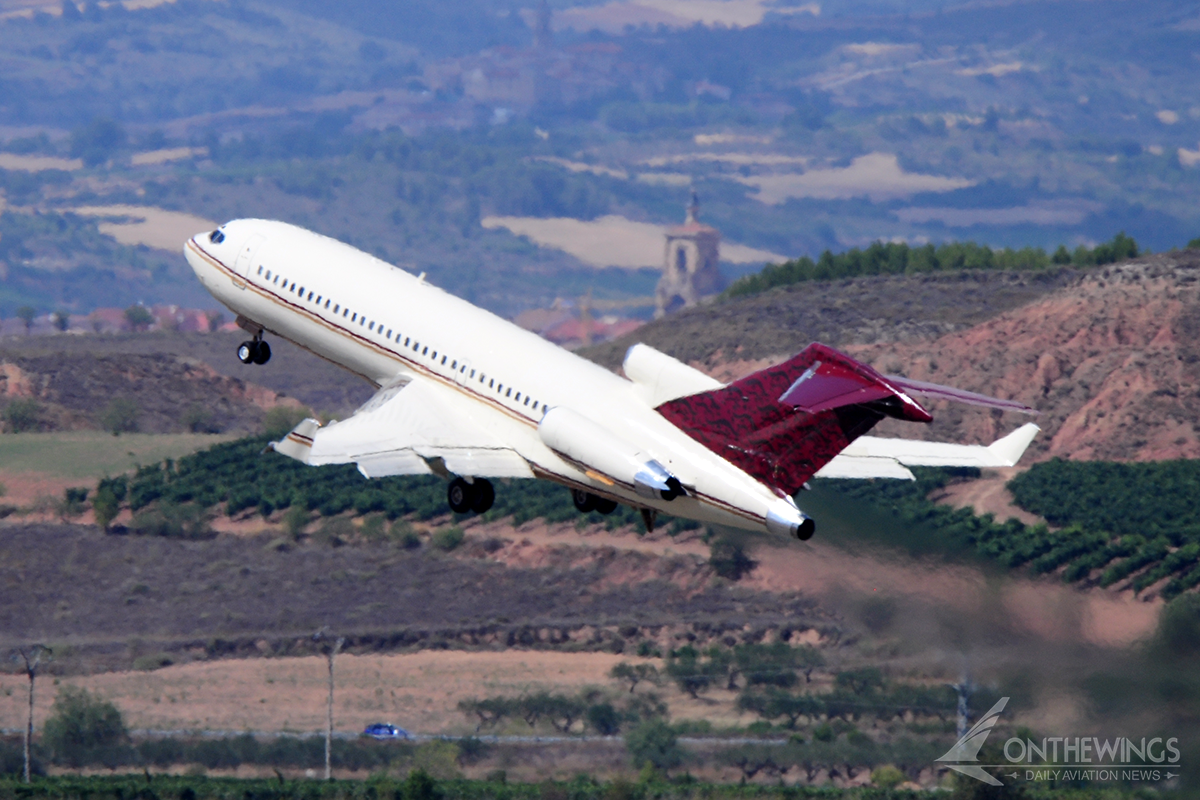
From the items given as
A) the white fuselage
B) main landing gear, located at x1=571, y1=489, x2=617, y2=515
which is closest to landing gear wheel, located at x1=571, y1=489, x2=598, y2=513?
main landing gear, located at x1=571, y1=489, x2=617, y2=515

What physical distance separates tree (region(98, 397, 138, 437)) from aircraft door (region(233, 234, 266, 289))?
181 ft

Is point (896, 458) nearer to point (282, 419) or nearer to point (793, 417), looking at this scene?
point (793, 417)

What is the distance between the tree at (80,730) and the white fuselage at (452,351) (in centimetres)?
1779

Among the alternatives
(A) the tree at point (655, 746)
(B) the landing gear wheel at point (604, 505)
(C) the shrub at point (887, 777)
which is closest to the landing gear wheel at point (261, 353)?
(B) the landing gear wheel at point (604, 505)

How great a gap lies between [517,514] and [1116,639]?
41.0 metres

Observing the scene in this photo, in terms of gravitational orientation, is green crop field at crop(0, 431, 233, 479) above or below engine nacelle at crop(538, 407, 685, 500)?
below

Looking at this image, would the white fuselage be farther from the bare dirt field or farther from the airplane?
the bare dirt field

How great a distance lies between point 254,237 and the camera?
54.3 m

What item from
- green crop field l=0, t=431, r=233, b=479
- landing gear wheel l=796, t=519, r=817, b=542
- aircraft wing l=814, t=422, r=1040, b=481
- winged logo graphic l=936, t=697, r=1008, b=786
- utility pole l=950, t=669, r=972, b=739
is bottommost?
green crop field l=0, t=431, r=233, b=479

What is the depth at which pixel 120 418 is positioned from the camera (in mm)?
108000

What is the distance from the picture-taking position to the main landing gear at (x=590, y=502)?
4658 centimetres

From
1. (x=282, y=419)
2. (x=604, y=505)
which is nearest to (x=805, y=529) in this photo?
(x=604, y=505)

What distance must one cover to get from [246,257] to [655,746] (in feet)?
68.3

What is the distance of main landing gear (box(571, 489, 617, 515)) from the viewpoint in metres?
46.6
